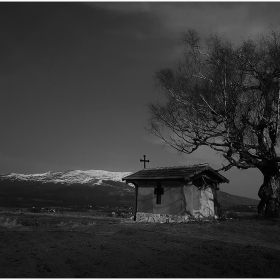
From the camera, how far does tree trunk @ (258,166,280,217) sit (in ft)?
52.2

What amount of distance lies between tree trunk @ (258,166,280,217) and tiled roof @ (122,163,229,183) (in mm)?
3900

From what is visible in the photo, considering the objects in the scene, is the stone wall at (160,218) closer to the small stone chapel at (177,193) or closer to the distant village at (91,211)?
the small stone chapel at (177,193)

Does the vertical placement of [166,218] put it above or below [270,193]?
below

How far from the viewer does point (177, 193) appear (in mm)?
18547

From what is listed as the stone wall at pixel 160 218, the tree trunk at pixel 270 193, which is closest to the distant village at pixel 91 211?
the stone wall at pixel 160 218

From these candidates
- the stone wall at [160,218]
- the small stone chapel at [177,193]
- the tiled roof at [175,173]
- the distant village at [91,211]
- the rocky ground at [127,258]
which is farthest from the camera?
the distant village at [91,211]

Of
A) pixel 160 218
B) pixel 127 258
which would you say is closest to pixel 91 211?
pixel 160 218

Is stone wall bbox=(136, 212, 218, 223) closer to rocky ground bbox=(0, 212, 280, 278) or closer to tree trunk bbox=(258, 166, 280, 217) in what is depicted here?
tree trunk bbox=(258, 166, 280, 217)

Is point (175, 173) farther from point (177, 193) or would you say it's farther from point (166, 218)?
point (166, 218)

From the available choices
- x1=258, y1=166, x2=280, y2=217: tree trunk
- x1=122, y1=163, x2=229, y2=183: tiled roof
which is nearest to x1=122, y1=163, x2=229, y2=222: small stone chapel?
x1=122, y1=163, x2=229, y2=183: tiled roof

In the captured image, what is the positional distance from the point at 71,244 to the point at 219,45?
13.6 m

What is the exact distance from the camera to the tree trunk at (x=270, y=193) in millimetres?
15914

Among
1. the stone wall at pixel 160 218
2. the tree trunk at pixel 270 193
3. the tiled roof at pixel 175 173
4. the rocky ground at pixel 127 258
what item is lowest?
the stone wall at pixel 160 218

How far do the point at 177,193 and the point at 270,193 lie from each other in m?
6.21
